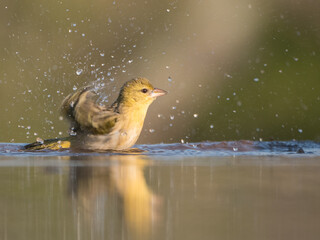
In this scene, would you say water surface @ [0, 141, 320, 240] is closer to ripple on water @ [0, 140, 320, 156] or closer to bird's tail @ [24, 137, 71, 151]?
ripple on water @ [0, 140, 320, 156]

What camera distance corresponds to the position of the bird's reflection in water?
2967mm

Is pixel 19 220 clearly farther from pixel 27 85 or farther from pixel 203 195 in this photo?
pixel 27 85

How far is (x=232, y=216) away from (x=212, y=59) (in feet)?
25.7

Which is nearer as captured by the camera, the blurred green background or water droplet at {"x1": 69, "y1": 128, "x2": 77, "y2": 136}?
water droplet at {"x1": 69, "y1": 128, "x2": 77, "y2": 136}

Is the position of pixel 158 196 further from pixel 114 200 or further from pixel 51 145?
pixel 51 145

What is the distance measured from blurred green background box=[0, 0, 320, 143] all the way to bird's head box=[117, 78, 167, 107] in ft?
7.38

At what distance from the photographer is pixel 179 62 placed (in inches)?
438

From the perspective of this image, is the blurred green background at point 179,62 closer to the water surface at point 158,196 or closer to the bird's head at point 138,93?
the bird's head at point 138,93

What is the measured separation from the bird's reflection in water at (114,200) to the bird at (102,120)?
1.17 metres

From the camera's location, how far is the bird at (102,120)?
276 inches

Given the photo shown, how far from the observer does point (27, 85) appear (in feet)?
34.1

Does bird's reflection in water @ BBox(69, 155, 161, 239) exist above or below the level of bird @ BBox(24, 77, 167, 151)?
below

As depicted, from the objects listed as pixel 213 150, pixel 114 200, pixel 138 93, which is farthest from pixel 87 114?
pixel 114 200

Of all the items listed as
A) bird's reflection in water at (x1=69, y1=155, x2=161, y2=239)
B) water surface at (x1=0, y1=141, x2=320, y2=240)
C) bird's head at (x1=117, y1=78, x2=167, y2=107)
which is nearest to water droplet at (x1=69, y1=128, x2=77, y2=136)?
water surface at (x1=0, y1=141, x2=320, y2=240)
